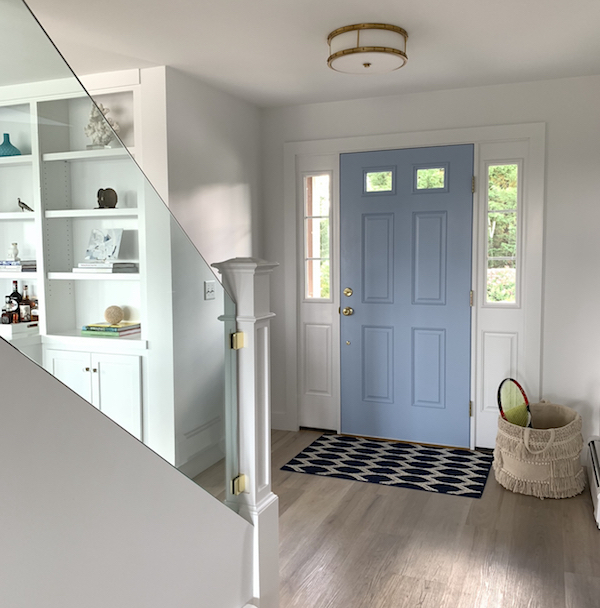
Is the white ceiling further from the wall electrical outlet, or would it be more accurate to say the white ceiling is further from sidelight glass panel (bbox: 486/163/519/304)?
the wall electrical outlet

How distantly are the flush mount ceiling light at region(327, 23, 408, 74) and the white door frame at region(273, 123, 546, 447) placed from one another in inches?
45.1

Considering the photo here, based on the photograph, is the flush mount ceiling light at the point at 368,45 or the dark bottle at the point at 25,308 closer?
the dark bottle at the point at 25,308

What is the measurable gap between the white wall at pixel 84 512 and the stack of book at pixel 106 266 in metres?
0.27

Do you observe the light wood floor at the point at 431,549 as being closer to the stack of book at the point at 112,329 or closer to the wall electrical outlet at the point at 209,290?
the wall electrical outlet at the point at 209,290

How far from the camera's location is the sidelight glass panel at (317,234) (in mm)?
4461

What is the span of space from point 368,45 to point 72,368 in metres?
2.19

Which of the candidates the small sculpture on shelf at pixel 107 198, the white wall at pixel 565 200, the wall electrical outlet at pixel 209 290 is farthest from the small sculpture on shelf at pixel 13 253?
the white wall at pixel 565 200

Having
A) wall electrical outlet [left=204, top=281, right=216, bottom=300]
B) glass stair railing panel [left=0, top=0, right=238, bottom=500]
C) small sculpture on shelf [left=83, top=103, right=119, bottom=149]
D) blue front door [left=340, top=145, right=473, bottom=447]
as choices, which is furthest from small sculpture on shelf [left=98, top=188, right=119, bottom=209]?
blue front door [left=340, top=145, right=473, bottom=447]

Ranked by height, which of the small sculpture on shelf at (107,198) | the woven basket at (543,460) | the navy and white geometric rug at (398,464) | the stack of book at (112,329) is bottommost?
the navy and white geometric rug at (398,464)

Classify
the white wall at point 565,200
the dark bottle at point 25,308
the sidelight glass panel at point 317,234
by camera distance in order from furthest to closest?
the sidelight glass panel at point 317,234 → the white wall at point 565,200 → the dark bottle at point 25,308

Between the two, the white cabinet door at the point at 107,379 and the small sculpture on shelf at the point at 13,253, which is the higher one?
the small sculpture on shelf at the point at 13,253

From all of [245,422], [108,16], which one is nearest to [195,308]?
[245,422]

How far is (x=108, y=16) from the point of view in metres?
2.67

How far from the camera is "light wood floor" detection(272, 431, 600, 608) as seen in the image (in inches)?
95.6
